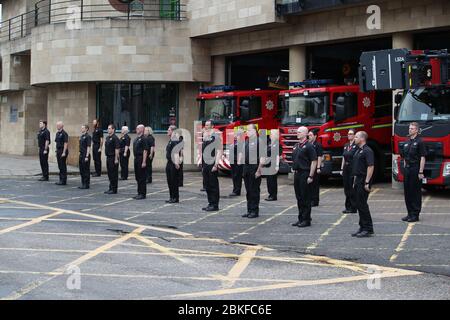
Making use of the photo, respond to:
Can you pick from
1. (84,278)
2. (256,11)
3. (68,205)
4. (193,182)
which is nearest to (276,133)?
(193,182)

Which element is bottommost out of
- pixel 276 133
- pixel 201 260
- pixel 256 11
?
pixel 201 260

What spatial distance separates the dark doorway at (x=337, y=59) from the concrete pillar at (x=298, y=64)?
0.38 m

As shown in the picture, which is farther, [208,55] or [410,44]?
[208,55]

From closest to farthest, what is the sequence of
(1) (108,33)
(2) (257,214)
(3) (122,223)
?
(3) (122,223), (2) (257,214), (1) (108,33)

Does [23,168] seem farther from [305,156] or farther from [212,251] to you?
[212,251]

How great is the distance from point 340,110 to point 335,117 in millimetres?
256

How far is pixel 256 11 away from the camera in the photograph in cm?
2417

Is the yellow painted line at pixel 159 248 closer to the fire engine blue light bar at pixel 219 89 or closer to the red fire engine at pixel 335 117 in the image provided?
the red fire engine at pixel 335 117

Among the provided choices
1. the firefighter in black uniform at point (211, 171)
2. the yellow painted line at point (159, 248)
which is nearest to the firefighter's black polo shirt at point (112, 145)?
the firefighter in black uniform at point (211, 171)

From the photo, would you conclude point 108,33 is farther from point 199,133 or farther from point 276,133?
point 276,133

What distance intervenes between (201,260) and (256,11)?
15.3 metres

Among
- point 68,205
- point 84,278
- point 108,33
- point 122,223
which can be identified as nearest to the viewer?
point 84,278

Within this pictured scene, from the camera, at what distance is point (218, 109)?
78.8ft

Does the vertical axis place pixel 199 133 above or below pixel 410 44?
below
